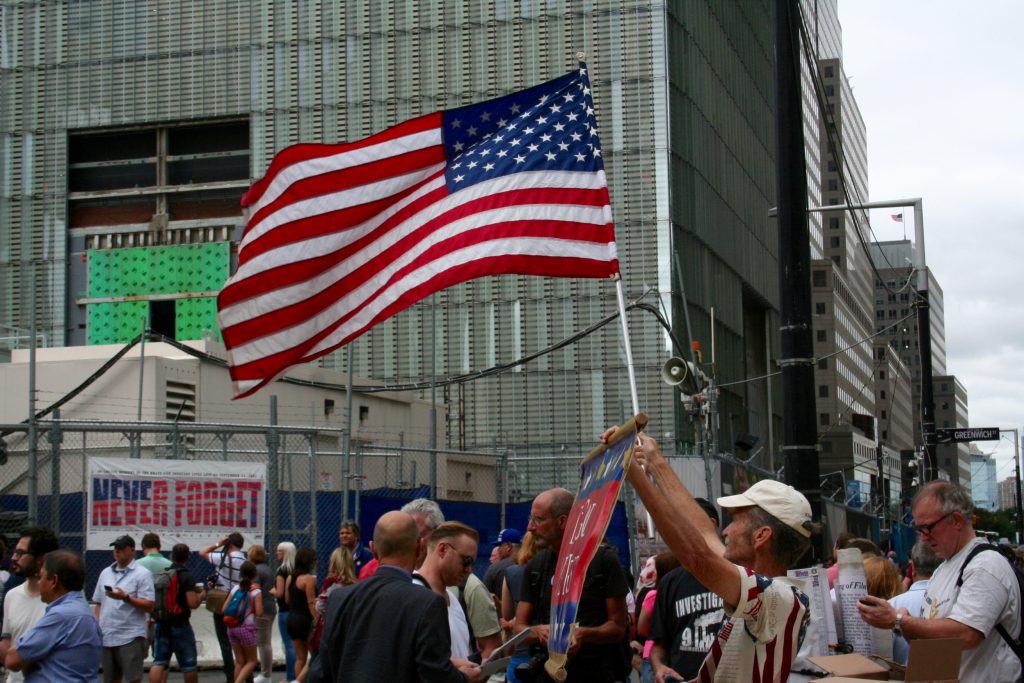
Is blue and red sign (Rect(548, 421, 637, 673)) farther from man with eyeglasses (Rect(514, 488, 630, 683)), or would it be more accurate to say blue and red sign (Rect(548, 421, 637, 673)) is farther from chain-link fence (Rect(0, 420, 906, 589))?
chain-link fence (Rect(0, 420, 906, 589))

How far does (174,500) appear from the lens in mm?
15328

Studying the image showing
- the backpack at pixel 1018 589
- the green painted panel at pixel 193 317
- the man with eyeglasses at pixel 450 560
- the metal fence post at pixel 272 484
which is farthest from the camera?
the green painted panel at pixel 193 317

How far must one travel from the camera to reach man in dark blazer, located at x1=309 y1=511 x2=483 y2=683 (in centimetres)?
532

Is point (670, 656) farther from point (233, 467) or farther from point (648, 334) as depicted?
point (648, 334)

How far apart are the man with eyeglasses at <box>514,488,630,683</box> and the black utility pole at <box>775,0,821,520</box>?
1.54 m

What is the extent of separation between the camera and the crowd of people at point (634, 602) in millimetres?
4336

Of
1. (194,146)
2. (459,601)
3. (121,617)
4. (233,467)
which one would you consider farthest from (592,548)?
(194,146)

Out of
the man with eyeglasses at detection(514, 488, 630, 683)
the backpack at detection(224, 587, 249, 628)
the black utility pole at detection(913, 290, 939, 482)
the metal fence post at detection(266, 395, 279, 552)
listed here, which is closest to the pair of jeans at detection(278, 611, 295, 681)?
the backpack at detection(224, 587, 249, 628)

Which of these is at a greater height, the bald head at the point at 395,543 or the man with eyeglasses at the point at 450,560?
the bald head at the point at 395,543

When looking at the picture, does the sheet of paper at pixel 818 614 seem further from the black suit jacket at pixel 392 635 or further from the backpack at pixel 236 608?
the backpack at pixel 236 608

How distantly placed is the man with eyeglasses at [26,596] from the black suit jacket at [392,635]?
3.41 metres

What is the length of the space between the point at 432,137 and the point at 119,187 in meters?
38.9

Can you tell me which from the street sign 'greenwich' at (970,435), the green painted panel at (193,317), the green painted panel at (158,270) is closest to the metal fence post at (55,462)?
the street sign 'greenwich' at (970,435)

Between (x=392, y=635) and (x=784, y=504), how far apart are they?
173 centimetres
